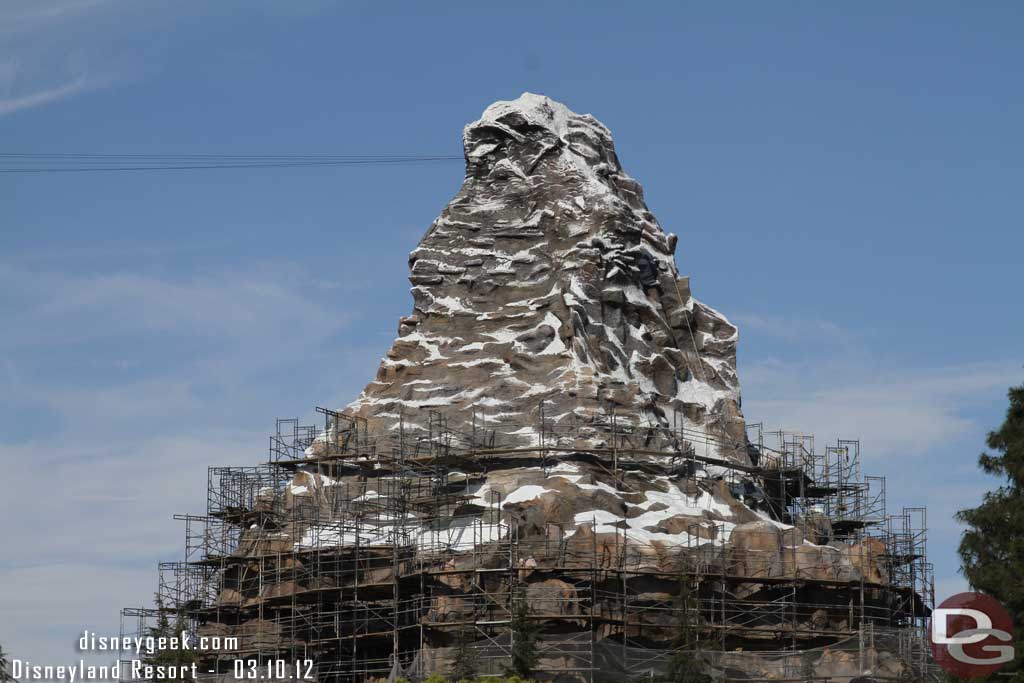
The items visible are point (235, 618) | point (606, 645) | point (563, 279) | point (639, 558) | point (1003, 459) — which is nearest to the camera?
point (1003, 459)

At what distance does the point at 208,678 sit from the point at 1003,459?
4581 centimetres

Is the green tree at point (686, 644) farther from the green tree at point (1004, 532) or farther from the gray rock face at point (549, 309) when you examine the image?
the green tree at point (1004, 532)

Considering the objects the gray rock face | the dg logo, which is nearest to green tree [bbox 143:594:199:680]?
the gray rock face

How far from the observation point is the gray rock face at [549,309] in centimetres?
11256

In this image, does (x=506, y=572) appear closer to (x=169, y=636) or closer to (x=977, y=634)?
(x=169, y=636)

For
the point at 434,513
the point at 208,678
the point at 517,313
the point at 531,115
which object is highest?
the point at 531,115

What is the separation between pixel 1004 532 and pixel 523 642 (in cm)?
2665

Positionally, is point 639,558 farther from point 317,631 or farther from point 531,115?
point 531,115

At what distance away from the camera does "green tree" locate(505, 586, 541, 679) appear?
9006 centimetres

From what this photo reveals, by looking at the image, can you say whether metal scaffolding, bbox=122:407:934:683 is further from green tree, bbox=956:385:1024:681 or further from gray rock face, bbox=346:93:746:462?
green tree, bbox=956:385:1024:681

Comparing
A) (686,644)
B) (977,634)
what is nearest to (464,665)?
(686,644)

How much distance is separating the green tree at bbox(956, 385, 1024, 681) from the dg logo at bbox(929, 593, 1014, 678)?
0.33 metres

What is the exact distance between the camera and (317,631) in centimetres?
10231

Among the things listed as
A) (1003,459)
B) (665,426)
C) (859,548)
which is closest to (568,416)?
(665,426)
